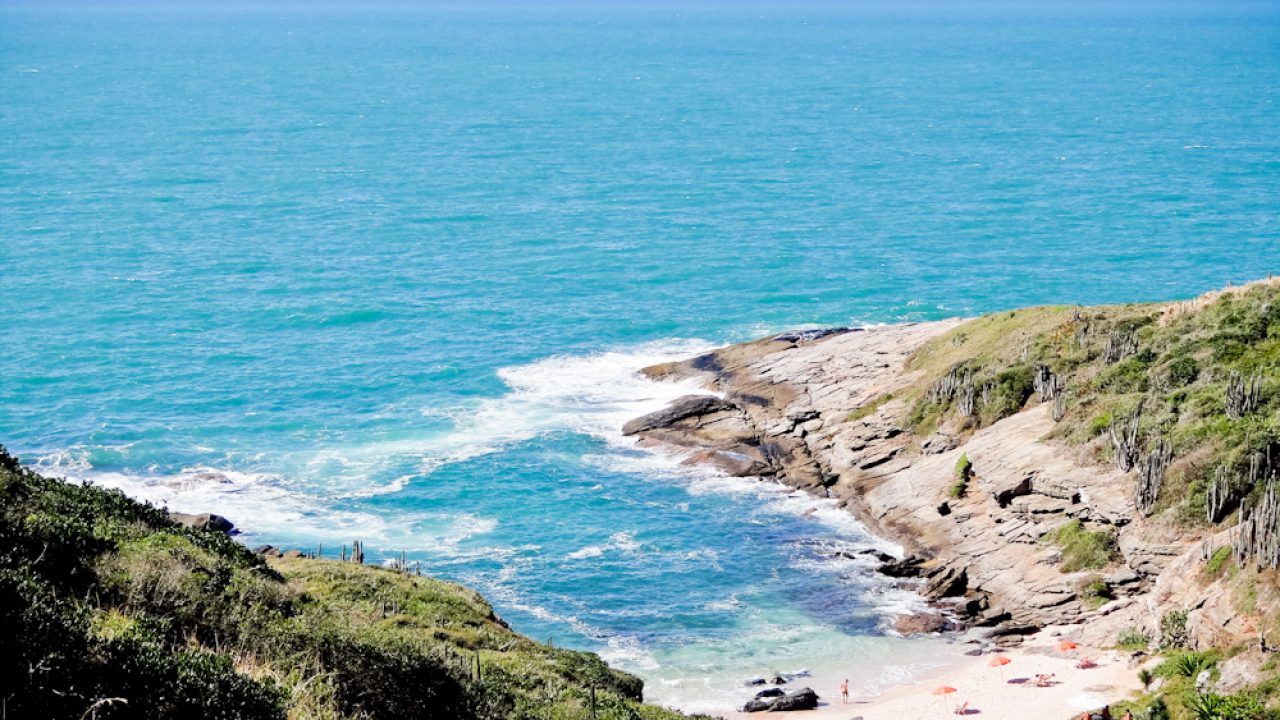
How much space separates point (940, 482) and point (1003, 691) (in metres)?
15.1

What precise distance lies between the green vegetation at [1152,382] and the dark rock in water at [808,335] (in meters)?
10.7

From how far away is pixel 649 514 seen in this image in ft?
195

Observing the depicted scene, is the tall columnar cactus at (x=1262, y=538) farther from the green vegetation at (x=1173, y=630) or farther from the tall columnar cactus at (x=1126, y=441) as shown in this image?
the tall columnar cactus at (x=1126, y=441)

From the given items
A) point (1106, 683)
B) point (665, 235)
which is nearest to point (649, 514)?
point (1106, 683)

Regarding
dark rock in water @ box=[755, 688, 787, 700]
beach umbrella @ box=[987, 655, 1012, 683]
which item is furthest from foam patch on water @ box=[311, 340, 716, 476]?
beach umbrella @ box=[987, 655, 1012, 683]

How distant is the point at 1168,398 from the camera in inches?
1953

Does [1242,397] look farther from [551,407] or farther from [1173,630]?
[551,407]

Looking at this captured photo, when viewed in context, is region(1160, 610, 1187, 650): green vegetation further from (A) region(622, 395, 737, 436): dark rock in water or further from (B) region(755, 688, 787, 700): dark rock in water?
(A) region(622, 395, 737, 436): dark rock in water

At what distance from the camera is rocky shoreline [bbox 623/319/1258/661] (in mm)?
43594

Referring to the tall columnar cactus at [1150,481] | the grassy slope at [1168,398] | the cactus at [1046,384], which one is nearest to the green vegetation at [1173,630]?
the grassy slope at [1168,398]

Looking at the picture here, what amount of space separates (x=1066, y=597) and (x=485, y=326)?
51.9 meters

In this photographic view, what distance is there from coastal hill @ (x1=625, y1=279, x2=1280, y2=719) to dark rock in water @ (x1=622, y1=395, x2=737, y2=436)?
0.38 feet

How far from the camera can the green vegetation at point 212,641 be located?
58.4ft

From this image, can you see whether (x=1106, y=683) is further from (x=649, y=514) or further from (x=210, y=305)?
(x=210, y=305)
